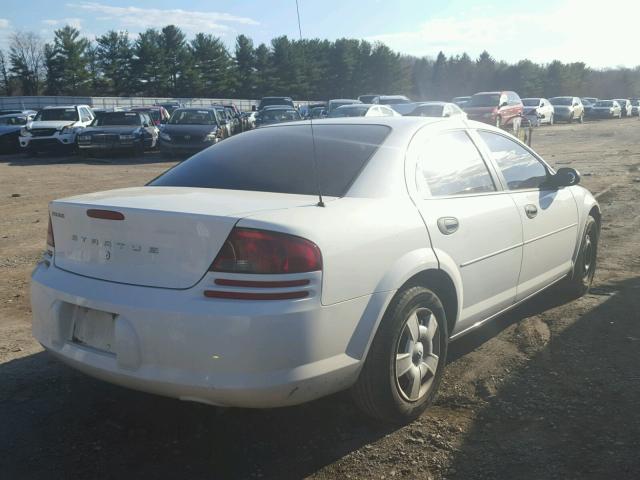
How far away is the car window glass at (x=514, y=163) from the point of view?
4344 mm

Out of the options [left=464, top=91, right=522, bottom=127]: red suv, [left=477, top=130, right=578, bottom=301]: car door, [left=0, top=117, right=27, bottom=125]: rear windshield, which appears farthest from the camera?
[left=464, top=91, right=522, bottom=127]: red suv

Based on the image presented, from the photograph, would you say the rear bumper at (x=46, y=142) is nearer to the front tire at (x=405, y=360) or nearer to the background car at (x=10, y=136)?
the background car at (x=10, y=136)

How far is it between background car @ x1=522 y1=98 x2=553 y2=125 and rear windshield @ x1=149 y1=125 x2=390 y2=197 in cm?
3316

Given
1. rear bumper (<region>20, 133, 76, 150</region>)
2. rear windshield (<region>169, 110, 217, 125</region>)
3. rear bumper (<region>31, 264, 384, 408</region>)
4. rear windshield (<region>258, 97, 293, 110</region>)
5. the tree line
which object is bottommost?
rear bumper (<region>31, 264, 384, 408</region>)

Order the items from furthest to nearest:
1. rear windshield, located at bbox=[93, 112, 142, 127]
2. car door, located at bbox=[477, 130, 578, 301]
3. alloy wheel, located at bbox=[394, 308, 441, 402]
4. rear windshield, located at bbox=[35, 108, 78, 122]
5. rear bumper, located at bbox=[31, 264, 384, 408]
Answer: rear windshield, located at bbox=[35, 108, 78, 122]
rear windshield, located at bbox=[93, 112, 142, 127]
car door, located at bbox=[477, 130, 578, 301]
alloy wheel, located at bbox=[394, 308, 441, 402]
rear bumper, located at bbox=[31, 264, 384, 408]

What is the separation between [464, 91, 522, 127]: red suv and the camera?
2666 centimetres

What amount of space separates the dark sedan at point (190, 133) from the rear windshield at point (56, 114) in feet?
13.9

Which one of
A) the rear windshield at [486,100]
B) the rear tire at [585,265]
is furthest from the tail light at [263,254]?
the rear windshield at [486,100]

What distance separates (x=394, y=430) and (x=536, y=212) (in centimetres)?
199

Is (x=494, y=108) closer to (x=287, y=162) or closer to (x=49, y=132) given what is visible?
(x=49, y=132)

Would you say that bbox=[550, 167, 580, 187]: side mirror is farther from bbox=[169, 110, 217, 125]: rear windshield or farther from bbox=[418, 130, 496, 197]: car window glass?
bbox=[169, 110, 217, 125]: rear windshield

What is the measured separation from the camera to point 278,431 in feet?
10.6

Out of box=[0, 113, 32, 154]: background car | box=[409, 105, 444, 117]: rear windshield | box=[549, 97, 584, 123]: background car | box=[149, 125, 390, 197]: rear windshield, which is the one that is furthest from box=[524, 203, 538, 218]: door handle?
box=[549, 97, 584, 123]: background car

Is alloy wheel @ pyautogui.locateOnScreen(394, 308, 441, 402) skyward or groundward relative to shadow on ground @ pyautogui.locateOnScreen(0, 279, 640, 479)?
skyward
